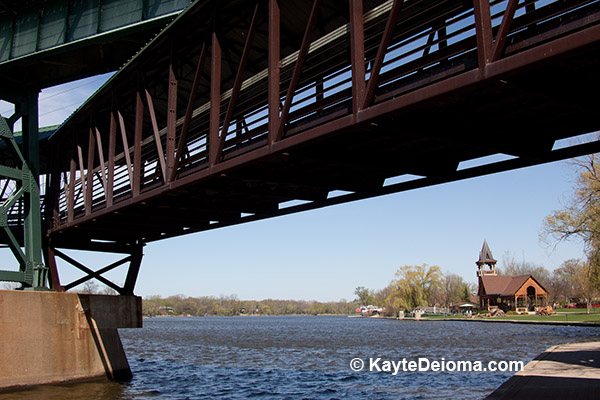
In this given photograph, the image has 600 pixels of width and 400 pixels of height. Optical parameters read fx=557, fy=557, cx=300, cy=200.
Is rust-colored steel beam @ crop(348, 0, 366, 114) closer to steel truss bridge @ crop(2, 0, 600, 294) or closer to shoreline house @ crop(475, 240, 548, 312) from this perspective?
steel truss bridge @ crop(2, 0, 600, 294)

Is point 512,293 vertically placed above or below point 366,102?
below

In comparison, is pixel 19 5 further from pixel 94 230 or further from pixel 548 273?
pixel 548 273

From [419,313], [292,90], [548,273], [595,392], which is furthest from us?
[548,273]

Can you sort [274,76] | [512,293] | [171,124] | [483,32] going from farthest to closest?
[512,293]
[171,124]
[274,76]
[483,32]

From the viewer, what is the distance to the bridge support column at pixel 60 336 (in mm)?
19078

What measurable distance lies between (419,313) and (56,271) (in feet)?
Result: 350

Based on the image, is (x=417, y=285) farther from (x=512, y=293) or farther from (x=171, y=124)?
(x=171, y=124)

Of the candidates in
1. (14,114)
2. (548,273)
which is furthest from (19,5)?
(548,273)

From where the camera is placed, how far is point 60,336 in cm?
2094

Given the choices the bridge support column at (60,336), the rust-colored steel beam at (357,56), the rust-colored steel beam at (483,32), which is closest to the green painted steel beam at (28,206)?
the bridge support column at (60,336)

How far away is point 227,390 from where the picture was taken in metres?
22.9

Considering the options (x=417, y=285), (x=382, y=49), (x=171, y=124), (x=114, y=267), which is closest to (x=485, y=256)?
(x=417, y=285)

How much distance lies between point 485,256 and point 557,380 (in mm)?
129132

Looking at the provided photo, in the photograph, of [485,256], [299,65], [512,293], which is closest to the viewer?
[299,65]
